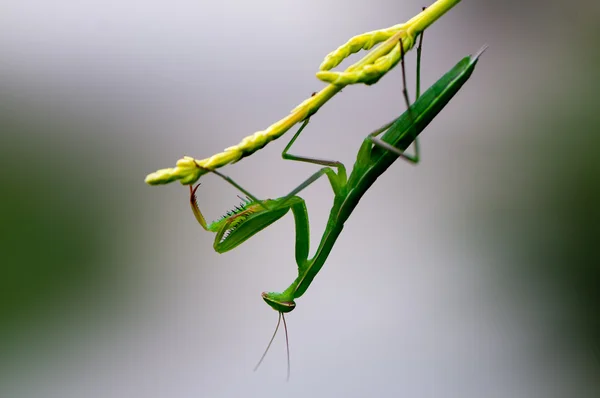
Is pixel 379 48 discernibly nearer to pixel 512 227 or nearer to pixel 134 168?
pixel 512 227

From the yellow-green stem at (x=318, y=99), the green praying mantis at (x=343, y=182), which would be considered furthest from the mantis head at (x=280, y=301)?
the yellow-green stem at (x=318, y=99)

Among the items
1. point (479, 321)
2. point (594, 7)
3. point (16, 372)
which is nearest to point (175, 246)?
point (16, 372)

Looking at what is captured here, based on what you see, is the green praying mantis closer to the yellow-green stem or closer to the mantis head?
the mantis head

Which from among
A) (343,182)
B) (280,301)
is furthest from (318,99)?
(280,301)

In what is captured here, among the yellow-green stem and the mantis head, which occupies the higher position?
the yellow-green stem

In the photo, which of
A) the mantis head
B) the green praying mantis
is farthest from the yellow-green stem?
the mantis head

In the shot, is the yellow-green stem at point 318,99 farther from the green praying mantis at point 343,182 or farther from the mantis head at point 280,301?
the mantis head at point 280,301

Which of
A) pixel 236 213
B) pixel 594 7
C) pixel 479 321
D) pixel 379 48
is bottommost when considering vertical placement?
pixel 479 321

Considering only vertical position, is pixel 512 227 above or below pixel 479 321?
above
